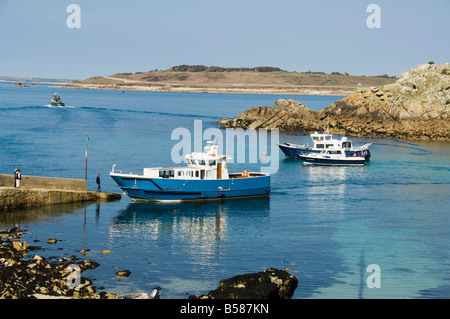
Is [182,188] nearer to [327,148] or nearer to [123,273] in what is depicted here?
[123,273]

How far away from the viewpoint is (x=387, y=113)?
379ft

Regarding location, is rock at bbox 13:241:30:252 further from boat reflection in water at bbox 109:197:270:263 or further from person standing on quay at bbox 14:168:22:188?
person standing on quay at bbox 14:168:22:188

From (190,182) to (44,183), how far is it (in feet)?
35.8

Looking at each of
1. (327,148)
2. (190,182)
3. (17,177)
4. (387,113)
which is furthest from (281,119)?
(17,177)

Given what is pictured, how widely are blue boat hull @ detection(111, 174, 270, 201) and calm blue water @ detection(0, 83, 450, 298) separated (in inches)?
33.2

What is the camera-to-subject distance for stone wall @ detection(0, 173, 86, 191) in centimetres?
4547

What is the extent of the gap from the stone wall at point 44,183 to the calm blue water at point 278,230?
1826 mm

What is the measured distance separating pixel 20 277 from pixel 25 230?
10787 mm

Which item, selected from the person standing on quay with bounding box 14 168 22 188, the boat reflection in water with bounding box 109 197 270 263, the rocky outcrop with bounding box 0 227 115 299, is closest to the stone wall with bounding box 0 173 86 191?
the person standing on quay with bounding box 14 168 22 188

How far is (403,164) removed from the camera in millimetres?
78375

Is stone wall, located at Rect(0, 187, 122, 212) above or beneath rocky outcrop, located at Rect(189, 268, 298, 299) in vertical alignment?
above

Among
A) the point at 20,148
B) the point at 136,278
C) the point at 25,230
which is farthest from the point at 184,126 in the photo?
the point at 136,278

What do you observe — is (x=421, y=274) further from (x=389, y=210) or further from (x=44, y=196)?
(x=44, y=196)

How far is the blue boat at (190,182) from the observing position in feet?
163
